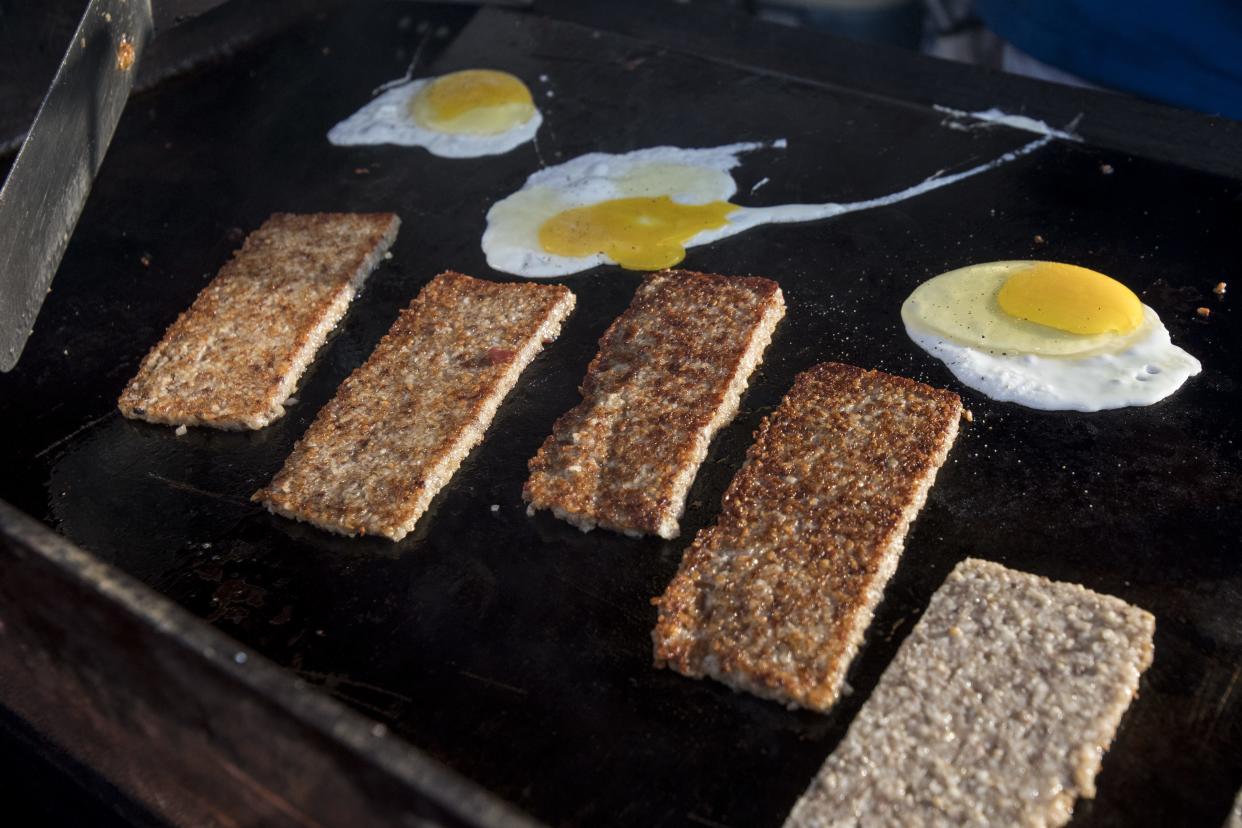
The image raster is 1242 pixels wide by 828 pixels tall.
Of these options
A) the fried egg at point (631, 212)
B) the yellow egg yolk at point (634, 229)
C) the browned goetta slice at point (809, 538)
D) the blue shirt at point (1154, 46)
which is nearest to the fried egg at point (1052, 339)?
the browned goetta slice at point (809, 538)

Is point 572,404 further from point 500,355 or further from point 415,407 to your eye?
point 415,407

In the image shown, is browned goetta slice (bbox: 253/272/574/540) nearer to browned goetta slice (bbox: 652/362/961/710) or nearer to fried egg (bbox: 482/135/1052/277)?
fried egg (bbox: 482/135/1052/277)

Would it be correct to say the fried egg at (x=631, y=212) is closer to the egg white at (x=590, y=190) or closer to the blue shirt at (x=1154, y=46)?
the egg white at (x=590, y=190)

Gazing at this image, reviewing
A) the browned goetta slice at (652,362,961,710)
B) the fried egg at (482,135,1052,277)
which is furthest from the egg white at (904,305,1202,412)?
the fried egg at (482,135,1052,277)

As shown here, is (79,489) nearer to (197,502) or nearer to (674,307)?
(197,502)

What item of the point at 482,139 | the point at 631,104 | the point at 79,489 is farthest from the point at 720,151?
the point at 79,489

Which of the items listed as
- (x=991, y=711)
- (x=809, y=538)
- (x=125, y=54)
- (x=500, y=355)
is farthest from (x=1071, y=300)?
(x=125, y=54)
